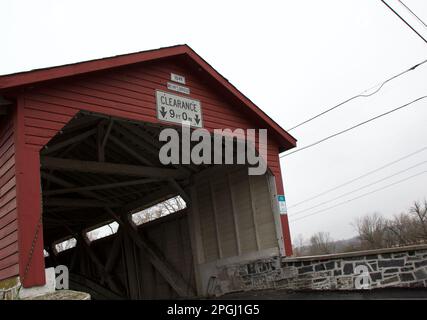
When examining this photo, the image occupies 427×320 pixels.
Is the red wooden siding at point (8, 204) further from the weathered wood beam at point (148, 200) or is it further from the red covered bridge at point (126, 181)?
the weathered wood beam at point (148, 200)

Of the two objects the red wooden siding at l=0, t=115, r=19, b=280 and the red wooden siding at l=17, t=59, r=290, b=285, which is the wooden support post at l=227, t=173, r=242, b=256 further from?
the red wooden siding at l=0, t=115, r=19, b=280

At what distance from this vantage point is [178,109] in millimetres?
9305

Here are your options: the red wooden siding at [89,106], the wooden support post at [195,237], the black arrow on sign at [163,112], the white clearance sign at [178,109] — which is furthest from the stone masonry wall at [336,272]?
the black arrow on sign at [163,112]

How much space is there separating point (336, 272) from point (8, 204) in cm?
605

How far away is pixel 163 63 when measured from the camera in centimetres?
951

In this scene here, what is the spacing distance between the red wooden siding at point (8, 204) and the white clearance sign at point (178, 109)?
8.78ft

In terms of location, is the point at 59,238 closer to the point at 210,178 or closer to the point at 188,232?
the point at 188,232

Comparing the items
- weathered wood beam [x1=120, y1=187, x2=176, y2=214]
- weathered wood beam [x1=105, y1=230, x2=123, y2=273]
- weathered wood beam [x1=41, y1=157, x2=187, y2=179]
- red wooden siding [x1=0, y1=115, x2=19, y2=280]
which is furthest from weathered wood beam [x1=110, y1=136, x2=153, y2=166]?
weathered wood beam [x1=105, y1=230, x2=123, y2=273]

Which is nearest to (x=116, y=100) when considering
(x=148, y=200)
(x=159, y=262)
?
(x=148, y=200)

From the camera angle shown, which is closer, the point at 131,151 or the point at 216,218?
the point at 131,151

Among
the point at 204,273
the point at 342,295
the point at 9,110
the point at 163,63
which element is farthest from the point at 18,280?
the point at 204,273

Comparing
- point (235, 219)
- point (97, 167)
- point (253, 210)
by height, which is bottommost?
point (235, 219)

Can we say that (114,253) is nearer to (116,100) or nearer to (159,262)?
(159,262)

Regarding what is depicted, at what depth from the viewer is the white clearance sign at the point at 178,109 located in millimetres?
9034
